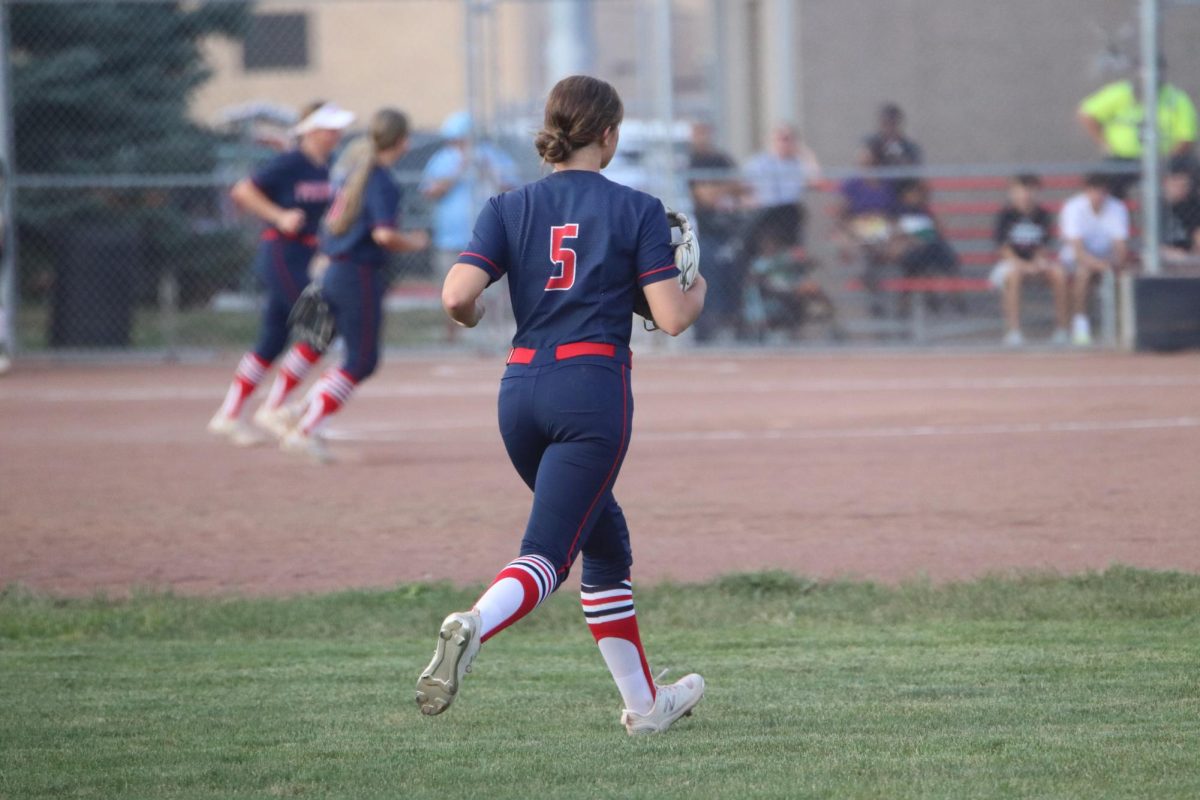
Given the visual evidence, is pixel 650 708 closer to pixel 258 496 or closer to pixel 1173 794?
pixel 1173 794

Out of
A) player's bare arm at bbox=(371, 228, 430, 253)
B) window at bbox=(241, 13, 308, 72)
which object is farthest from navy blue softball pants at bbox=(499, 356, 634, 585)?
window at bbox=(241, 13, 308, 72)

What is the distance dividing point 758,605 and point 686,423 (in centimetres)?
522

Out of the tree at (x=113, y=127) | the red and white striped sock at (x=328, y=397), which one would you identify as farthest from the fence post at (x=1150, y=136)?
the tree at (x=113, y=127)

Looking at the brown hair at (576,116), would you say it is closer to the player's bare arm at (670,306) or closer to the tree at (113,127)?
the player's bare arm at (670,306)

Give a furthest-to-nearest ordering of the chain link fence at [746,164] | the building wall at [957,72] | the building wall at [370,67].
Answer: the building wall at [370,67] → the building wall at [957,72] → the chain link fence at [746,164]

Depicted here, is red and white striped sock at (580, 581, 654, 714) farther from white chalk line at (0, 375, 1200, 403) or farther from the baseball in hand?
white chalk line at (0, 375, 1200, 403)

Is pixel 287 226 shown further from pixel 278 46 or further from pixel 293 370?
pixel 278 46

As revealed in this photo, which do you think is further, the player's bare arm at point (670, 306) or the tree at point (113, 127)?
the tree at point (113, 127)

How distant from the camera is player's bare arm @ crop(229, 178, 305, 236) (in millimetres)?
10375

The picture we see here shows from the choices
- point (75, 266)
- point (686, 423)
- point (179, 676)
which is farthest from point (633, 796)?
point (75, 266)

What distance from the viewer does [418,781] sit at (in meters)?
4.20

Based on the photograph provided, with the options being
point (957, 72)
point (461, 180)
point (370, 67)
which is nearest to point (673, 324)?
point (461, 180)

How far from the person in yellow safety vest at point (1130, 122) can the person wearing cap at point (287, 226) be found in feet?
26.9

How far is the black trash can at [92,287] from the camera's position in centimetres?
1698
